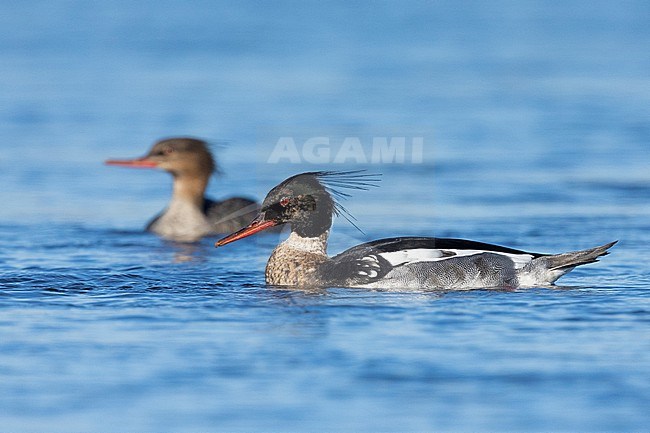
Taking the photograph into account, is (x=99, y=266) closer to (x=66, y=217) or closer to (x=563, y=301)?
(x=66, y=217)

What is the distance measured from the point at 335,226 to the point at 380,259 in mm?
3058

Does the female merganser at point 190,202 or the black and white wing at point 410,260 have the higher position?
the female merganser at point 190,202

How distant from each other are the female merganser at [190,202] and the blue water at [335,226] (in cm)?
45

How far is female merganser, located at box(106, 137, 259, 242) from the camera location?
41.6 ft

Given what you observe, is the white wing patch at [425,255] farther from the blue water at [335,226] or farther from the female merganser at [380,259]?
the blue water at [335,226]

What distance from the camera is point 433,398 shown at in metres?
6.29

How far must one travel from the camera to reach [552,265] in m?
8.88

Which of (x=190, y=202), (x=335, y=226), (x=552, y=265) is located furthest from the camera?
(x=190, y=202)

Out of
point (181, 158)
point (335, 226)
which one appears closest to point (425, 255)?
point (335, 226)

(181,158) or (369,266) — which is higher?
(181,158)

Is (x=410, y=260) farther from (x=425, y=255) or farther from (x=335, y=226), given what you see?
(x=335, y=226)

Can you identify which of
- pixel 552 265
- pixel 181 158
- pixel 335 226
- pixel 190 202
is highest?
pixel 181 158


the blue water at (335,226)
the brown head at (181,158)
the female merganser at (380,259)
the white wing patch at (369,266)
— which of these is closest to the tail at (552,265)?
the female merganser at (380,259)

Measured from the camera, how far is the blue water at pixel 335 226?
6344 millimetres
